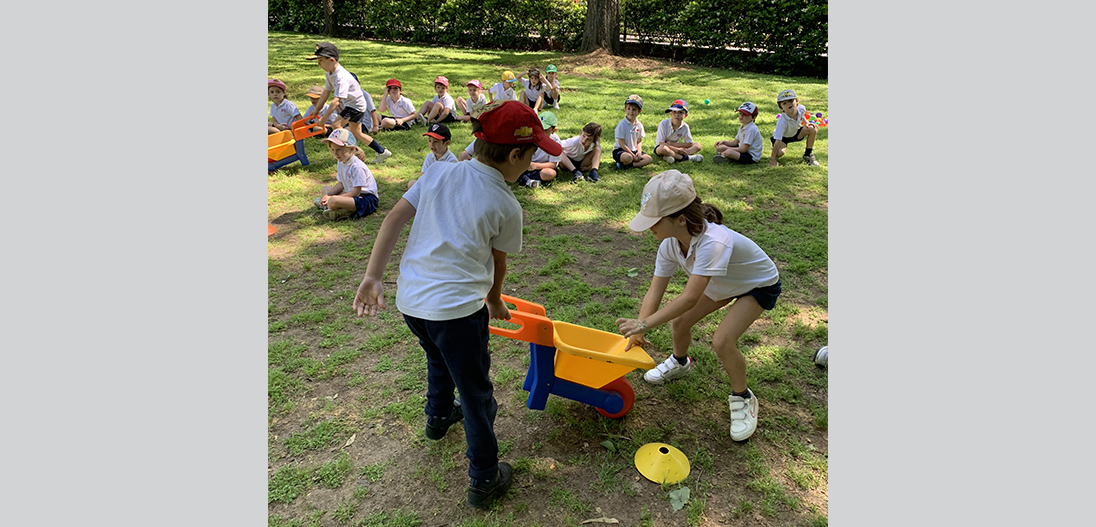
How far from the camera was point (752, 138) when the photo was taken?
7613mm

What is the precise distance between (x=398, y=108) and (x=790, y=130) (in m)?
5.85

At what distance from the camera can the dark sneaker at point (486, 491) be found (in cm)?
248

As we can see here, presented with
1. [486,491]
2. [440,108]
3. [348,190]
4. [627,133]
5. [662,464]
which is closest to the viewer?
[486,491]

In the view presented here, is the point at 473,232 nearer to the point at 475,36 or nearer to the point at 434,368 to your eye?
the point at 434,368

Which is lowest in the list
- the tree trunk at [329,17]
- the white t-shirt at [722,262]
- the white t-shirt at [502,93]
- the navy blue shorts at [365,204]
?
the white t-shirt at [722,262]

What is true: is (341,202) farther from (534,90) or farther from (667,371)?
(534,90)

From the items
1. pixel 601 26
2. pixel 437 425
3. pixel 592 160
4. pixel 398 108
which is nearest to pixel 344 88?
pixel 398 108

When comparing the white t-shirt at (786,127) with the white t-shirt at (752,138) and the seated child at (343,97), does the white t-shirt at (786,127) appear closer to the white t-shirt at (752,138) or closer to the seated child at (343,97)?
the white t-shirt at (752,138)

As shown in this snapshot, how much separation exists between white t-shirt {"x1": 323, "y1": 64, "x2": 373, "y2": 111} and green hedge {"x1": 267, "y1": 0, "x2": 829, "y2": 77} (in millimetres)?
11026

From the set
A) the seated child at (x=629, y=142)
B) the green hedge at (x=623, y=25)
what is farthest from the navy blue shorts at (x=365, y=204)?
the green hedge at (x=623, y=25)

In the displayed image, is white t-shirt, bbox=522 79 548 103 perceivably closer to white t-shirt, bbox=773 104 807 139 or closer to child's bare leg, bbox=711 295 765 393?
white t-shirt, bbox=773 104 807 139

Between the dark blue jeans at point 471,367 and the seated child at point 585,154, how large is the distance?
15.7ft

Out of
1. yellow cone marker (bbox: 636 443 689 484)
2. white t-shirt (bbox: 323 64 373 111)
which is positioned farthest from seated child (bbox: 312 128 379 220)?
yellow cone marker (bbox: 636 443 689 484)

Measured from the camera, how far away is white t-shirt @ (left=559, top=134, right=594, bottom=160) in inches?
278
